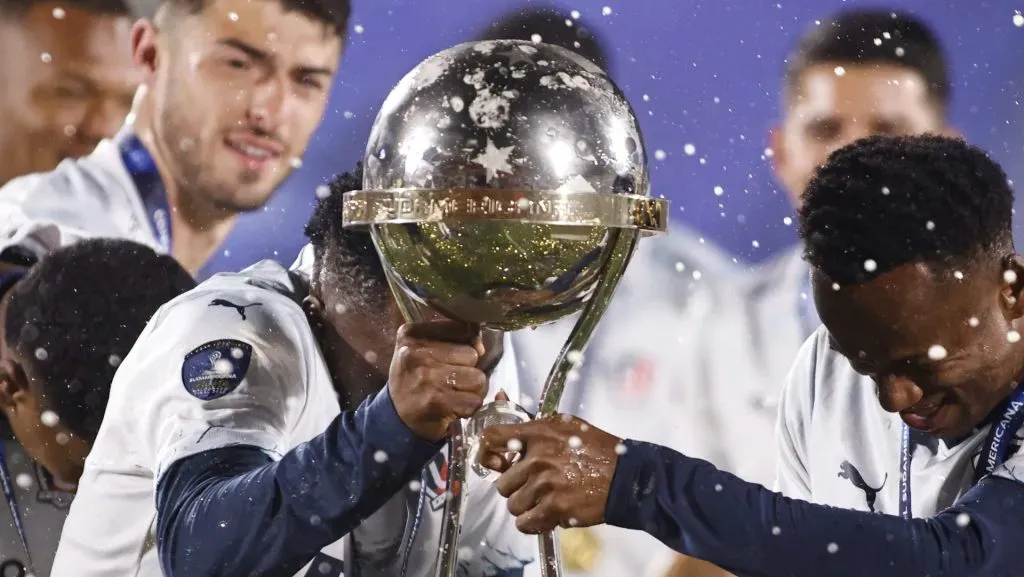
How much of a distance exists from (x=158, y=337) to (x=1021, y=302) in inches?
43.1

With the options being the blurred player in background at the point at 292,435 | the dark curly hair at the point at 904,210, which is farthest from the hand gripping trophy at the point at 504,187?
the dark curly hair at the point at 904,210

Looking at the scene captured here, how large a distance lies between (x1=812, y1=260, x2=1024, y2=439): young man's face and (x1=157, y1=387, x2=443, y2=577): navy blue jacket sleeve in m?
0.49

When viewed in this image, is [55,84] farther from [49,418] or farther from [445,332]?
[445,332]

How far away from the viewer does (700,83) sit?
220 centimetres

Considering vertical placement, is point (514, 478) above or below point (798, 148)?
below

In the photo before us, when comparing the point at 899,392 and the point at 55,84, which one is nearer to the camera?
the point at 899,392

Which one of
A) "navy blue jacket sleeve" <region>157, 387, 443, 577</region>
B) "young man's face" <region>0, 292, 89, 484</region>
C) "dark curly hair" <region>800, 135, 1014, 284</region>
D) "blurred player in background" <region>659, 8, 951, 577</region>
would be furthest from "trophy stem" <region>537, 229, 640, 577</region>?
A: "young man's face" <region>0, 292, 89, 484</region>

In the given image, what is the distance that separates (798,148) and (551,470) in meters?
1.39

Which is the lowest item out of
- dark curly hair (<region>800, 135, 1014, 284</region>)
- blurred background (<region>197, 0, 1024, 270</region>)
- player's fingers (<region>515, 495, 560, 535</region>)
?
player's fingers (<region>515, 495, 560, 535</region>)

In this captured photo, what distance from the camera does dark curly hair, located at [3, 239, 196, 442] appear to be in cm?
211

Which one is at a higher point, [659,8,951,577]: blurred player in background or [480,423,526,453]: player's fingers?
[659,8,951,577]: blurred player in background

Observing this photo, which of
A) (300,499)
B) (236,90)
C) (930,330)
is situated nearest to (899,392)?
(930,330)

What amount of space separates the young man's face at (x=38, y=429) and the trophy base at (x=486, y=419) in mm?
1321

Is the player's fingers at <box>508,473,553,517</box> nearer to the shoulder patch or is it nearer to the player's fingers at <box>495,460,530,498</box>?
the player's fingers at <box>495,460,530,498</box>
